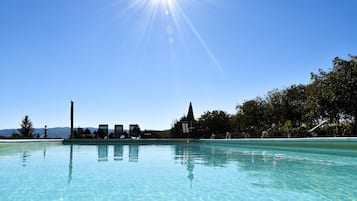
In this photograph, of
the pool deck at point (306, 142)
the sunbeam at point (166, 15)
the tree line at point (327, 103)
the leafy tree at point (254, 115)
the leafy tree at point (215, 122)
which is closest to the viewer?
the pool deck at point (306, 142)

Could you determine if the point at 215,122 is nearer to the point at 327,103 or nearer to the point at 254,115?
the point at 254,115

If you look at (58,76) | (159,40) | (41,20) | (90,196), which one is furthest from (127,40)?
(90,196)

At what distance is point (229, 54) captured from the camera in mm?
15242

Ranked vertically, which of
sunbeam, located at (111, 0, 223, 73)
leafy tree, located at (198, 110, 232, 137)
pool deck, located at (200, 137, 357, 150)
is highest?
sunbeam, located at (111, 0, 223, 73)

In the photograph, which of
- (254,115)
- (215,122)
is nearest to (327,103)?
(254,115)

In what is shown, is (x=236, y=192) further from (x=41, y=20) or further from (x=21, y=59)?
(x=21, y=59)

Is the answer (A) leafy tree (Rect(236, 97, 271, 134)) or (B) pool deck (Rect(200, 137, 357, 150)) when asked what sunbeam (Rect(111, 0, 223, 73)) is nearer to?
(B) pool deck (Rect(200, 137, 357, 150))

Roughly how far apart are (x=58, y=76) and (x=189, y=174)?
43.0 ft

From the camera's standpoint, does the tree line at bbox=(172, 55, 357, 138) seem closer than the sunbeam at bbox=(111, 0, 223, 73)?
No

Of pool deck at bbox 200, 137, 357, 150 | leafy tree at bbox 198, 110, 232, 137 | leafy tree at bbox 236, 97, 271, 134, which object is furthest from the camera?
leafy tree at bbox 236, 97, 271, 134

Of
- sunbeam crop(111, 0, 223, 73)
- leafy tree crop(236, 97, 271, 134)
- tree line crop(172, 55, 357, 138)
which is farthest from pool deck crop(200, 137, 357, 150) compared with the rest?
leafy tree crop(236, 97, 271, 134)

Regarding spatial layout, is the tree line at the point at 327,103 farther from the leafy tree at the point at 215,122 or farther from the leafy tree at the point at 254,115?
the leafy tree at the point at 254,115

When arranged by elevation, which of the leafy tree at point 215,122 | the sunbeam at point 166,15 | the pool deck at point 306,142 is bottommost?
the pool deck at point 306,142

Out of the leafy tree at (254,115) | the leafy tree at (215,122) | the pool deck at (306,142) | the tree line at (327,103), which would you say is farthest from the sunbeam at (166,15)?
the leafy tree at (254,115)
